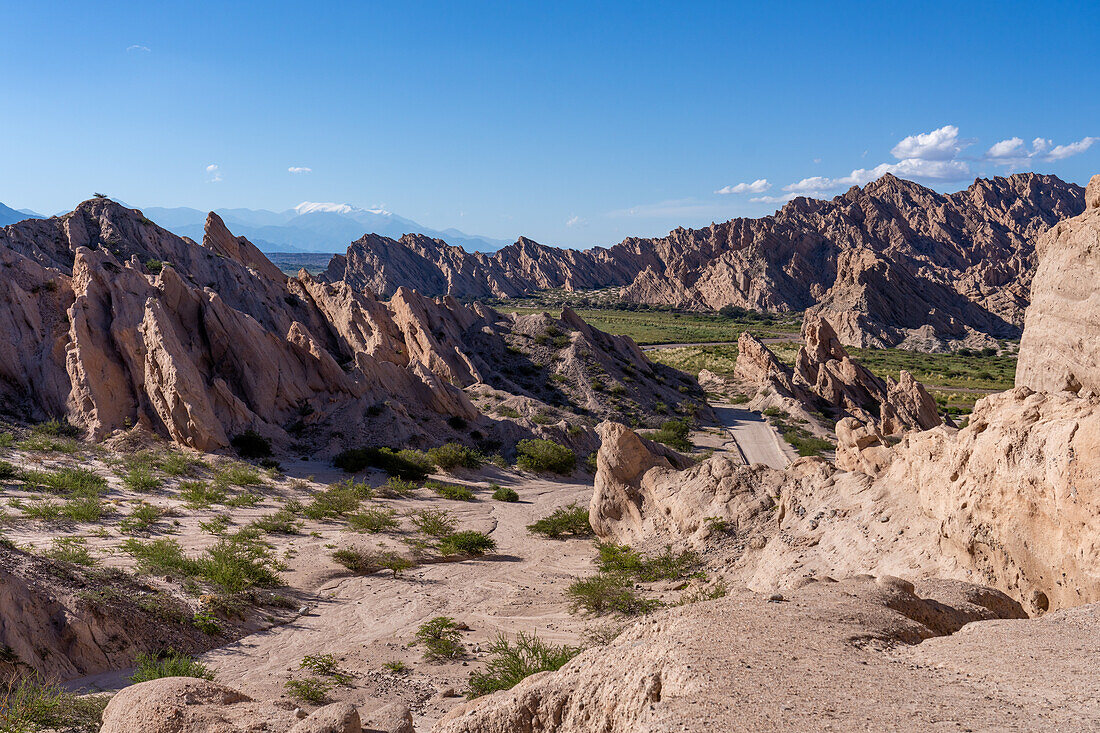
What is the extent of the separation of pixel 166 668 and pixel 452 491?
1372 centimetres

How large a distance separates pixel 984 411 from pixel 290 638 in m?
12.5

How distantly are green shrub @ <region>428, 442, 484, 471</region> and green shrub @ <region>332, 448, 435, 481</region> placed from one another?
361 mm

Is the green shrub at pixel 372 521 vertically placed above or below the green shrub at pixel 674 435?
above

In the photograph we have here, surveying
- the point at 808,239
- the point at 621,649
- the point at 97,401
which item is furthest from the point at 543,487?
the point at 808,239

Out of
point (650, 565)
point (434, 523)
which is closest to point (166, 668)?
point (434, 523)

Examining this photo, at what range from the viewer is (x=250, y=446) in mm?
25234

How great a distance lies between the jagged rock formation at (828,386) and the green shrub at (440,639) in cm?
3099

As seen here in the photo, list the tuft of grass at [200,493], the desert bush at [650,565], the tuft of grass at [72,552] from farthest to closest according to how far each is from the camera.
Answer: the tuft of grass at [200,493] → the desert bush at [650,565] → the tuft of grass at [72,552]

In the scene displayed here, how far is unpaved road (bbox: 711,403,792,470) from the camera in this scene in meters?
33.5

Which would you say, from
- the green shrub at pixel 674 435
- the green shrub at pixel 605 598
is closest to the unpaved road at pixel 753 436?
the green shrub at pixel 674 435

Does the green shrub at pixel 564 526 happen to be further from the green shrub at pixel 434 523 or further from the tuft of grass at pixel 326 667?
the tuft of grass at pixel 326 667

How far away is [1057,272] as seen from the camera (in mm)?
9344

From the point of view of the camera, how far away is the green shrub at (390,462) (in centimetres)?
2484

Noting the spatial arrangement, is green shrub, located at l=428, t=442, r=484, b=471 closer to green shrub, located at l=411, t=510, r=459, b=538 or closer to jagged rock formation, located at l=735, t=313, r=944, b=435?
green shrub, located at l=411, t=510, r=459, b=538
